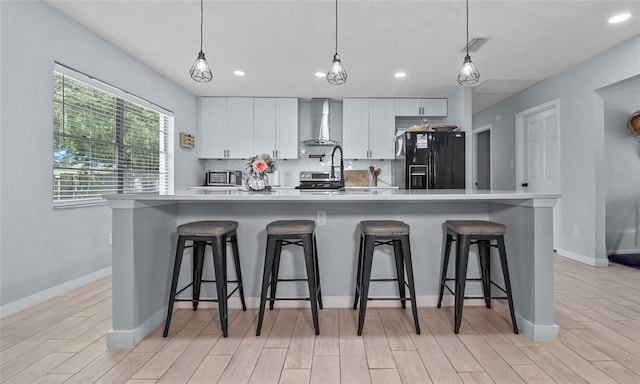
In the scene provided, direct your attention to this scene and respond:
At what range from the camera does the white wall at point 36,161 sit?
2457mm

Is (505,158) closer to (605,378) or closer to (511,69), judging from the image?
(511,69)

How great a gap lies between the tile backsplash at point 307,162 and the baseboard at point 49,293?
8.97 feet

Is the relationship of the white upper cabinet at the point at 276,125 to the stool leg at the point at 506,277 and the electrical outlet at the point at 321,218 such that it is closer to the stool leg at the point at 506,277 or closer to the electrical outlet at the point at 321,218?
the electrical outlet at the point at 321,218

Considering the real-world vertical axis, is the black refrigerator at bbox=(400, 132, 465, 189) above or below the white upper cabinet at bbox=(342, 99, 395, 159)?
below

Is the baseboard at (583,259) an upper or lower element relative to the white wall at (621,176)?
lower

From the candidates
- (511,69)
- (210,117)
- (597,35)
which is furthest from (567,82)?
(210,117)

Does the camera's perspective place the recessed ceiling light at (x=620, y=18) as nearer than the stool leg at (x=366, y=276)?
No

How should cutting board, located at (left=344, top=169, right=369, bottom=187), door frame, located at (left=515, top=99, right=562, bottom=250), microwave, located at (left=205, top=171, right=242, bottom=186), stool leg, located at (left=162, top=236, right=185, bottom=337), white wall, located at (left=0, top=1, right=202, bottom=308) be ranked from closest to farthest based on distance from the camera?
stool leg, located at (left=162, top=236, right=185, bottom=337) < white wall, located at (left=0, top=1, right=202, bottom=308) < door frame, located at (left=515, top=99, right=562, bottom=250) < microwave, located at (left=205, top=171, right=242, bottom=186) < cutting board, located at (left=344, top=169, right=369, bottom=187)

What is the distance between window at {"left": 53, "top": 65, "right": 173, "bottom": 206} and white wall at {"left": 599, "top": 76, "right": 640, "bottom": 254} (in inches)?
233

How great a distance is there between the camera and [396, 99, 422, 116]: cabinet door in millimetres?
A: 5523

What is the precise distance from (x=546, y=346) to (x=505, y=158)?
4.41m

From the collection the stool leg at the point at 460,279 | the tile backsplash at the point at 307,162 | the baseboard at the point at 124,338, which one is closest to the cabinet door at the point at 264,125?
the tile backsplash at the point at 307,162

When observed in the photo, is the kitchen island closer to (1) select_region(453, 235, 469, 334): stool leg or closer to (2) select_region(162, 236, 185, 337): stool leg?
(2) select_region(162, 236, 185, 337): stool leg

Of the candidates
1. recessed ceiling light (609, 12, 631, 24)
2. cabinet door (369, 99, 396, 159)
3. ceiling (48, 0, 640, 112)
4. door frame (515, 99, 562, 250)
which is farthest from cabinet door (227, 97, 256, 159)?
recessed ceiling light (609, 12, 631, 24)
